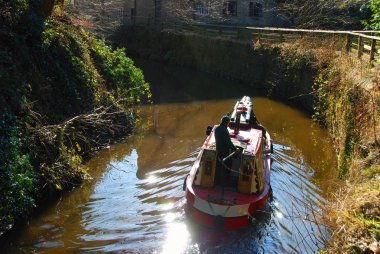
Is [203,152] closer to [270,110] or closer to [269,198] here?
[269,198]

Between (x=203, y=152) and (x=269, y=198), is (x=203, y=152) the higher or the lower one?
the higher one

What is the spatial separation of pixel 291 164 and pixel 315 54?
305 inches

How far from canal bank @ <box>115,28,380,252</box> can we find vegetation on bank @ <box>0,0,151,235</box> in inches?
→ 226

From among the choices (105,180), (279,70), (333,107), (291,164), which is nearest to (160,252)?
(105,180)

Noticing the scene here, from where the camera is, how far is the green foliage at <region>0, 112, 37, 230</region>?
695cm

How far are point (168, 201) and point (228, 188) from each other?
5.34 feet

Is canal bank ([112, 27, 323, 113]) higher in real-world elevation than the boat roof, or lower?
higher

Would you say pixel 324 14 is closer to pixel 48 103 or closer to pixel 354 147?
pixel 354 147

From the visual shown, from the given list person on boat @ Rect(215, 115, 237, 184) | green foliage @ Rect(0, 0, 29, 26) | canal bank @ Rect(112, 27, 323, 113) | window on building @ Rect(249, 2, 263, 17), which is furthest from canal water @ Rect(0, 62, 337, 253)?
window on building @ Rect(249, 2, 263, 17)

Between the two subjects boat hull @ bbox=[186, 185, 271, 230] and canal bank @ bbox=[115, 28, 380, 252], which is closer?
canal bank @ bbox=[115, 28, 380, 252]

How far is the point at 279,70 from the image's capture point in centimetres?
2030

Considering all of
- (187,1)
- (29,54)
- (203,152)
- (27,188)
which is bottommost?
(27,188)

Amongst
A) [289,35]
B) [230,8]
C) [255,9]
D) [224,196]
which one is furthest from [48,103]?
[255,9]

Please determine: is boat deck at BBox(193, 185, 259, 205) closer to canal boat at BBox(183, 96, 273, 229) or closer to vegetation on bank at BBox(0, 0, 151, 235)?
canal boat at BBox(183, 96, 273, 229)
